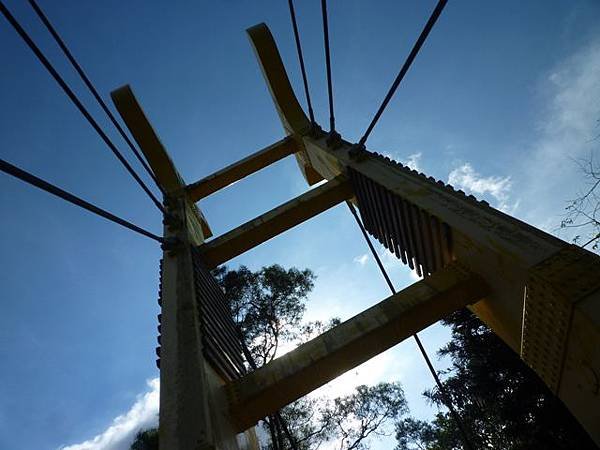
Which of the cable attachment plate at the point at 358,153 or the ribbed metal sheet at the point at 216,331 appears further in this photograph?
the cable attachment plate at the point at 358,153

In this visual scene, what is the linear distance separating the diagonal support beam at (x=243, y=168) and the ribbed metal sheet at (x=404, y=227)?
306 cm

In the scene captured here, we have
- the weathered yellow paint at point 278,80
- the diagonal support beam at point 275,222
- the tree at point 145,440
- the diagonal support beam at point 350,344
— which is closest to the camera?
the diagonal support beam at point 350,344

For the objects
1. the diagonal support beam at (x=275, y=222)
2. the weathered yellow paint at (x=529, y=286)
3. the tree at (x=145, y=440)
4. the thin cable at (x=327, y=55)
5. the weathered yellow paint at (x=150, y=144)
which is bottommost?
the weathered yellow paint at (x=529, y=286)

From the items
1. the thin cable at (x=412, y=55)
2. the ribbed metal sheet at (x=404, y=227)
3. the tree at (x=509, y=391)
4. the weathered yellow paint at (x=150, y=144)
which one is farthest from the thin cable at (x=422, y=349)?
the tree at (x=509, y=391)

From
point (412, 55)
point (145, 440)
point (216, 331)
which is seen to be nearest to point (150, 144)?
point (216, 331)

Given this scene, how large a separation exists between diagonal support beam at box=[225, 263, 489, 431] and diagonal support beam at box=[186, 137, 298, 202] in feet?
17.0

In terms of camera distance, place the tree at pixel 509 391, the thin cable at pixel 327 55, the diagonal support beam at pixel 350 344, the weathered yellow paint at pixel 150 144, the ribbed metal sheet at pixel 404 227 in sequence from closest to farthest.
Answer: the diagonal support beam at pixel 350 344
the thin cable at pixel 327 55
the ribbed metal sheet at pixel 404 227
the weathered yellow paint at pixel 150 144
the tree at pixel 509 391

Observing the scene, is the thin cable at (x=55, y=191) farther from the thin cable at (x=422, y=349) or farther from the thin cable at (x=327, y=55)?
the thin cable at (x=422, y=349)

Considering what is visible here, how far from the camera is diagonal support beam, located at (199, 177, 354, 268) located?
5402 mm

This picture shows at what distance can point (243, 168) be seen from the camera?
7.89 m

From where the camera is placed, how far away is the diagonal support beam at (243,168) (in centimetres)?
763

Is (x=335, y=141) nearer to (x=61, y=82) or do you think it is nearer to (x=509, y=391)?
(x=61, y=82)

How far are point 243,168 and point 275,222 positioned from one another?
2.84 metres

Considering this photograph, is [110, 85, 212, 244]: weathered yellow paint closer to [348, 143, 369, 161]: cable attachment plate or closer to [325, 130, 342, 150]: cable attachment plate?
[325, 130, 342, 150]: cable attachment plate
